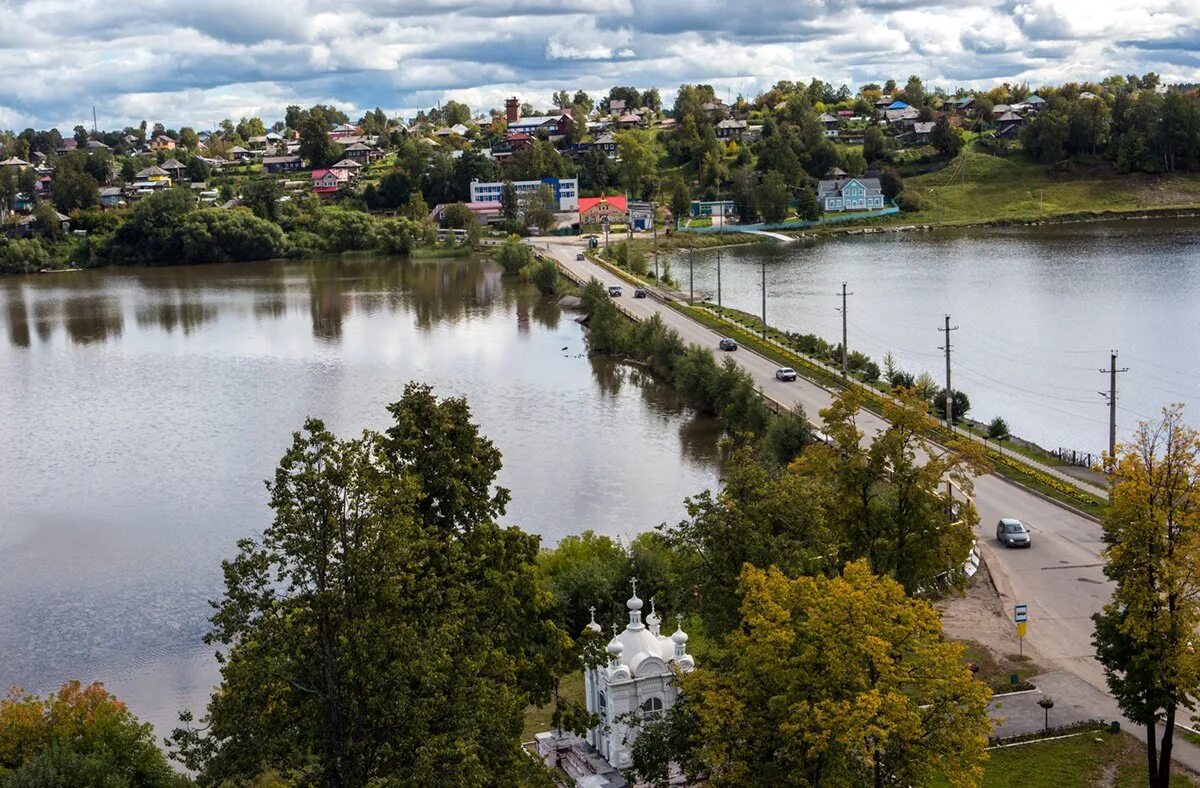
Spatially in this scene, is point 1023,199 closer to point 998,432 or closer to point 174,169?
point 998,432

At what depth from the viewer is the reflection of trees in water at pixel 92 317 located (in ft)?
194

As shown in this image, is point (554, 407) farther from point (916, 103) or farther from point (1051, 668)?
point (916, 103)

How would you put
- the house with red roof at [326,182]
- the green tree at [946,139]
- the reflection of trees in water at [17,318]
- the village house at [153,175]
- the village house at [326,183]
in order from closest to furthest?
the reflection of trees in water at [17,318]
the green tree at [946,139]
the village house at [326,183]
the house with red roof at [326,182]
the village house at [153,175]

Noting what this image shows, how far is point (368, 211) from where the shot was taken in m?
103

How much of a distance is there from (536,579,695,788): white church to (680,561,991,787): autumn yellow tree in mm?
2939

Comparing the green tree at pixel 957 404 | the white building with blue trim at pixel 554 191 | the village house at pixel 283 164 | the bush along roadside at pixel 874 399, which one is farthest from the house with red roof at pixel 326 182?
the green tree at pixel 957 404

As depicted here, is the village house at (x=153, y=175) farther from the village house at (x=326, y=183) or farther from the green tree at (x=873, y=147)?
the green tree at (x=873, y=147)

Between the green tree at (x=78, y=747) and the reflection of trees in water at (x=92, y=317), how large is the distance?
144ft

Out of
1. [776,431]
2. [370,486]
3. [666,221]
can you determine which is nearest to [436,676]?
[370,486]

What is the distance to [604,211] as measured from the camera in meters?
94.9

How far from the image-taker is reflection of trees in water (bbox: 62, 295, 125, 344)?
59.2m

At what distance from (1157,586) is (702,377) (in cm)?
2438

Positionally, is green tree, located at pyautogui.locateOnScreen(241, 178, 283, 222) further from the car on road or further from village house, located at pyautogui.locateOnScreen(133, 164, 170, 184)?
the car on road

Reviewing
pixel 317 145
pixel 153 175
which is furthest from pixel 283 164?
pixel 153 175
